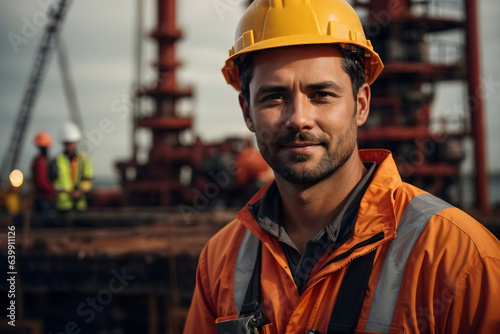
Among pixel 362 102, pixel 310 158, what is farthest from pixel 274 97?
pixel 362 102

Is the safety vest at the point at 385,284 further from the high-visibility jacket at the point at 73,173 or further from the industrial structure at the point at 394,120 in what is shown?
the industrial structure at the point at 394,120

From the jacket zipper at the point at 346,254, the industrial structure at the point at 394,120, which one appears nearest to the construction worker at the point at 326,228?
the jacket zipper at the point at 346,254

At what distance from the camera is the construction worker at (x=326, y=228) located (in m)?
1.54

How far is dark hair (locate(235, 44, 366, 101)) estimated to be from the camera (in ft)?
6.66

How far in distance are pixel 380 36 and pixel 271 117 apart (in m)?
17.0

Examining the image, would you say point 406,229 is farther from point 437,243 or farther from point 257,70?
point 257,70

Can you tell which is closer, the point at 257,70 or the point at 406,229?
the point at 406,229

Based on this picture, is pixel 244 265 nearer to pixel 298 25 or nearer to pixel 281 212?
pixel 281 212

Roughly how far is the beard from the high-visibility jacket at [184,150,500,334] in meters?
0.17

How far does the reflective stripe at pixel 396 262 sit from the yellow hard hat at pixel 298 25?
78 centimetres

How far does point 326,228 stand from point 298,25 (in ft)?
2.90

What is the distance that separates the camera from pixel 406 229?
5.58ft

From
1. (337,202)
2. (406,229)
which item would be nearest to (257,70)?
(337,202)


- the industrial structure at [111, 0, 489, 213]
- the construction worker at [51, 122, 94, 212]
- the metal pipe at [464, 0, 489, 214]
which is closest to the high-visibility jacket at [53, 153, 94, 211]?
the construction worker at [51, 122, 94, 212]
